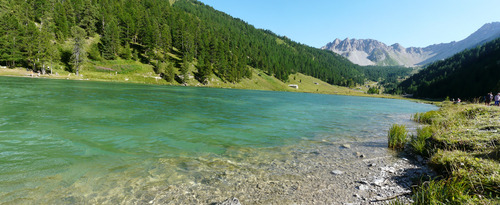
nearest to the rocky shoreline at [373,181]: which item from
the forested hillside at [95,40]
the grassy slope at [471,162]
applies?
the grassy slope at [471,162]

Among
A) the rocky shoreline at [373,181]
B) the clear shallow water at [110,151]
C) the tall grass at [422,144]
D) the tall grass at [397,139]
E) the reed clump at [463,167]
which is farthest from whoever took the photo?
the tall grass at [397,139]

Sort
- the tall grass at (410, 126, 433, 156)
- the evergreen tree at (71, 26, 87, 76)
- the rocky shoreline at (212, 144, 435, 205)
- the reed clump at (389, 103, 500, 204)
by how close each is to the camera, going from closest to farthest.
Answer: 1. the reed clump at (389, 103, 500, 204)
2. the rocky shoreline at (212, 144, 435, 205)
3. the tall grass at (410, 126, 433, 156)
4. the evergreen tree at (71, 26, 87, 76)

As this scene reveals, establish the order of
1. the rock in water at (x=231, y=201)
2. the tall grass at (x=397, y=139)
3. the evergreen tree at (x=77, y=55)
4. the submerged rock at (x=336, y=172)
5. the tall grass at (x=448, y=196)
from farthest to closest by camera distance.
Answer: the evergreen tree at (x=77, y=55), the tall grass at (x=397, y=139), the submerged rock at (x=336, y=172), the rock in water at (x=231, y=201), the tall grass at (x=448, y=196)

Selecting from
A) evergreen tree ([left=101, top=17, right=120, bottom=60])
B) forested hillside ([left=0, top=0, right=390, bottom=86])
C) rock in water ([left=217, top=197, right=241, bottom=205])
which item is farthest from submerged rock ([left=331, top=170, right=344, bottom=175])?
evergreen tree ([left=101, top=17, right=120, bottom=60])

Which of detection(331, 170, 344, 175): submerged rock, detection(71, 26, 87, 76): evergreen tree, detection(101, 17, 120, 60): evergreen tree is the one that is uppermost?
detection(101, 17, 120, 60): evergreen tree

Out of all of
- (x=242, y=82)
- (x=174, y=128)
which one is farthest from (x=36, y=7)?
(x=174, y=128)

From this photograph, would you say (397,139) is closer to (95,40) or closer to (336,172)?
(336,172)

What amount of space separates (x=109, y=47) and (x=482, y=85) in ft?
737

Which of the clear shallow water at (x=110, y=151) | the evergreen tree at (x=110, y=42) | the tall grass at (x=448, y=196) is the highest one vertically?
the evergreen tree at (x=110, y=42)

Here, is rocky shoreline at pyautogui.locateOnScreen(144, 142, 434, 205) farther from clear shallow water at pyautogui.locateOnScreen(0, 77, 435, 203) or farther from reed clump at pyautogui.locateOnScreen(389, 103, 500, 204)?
clear shallow water at pyautogui.locateOnScreen(0, 77, 435, 203)

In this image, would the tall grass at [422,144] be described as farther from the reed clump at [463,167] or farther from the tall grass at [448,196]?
the tall grass at [448,196]

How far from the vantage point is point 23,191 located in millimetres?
6551

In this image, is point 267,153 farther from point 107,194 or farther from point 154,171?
point 107,194

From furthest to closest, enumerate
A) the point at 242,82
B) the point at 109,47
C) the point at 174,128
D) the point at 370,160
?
the point at 242,82, the point at 109,47, the point at 174,128, the point at 370,160
